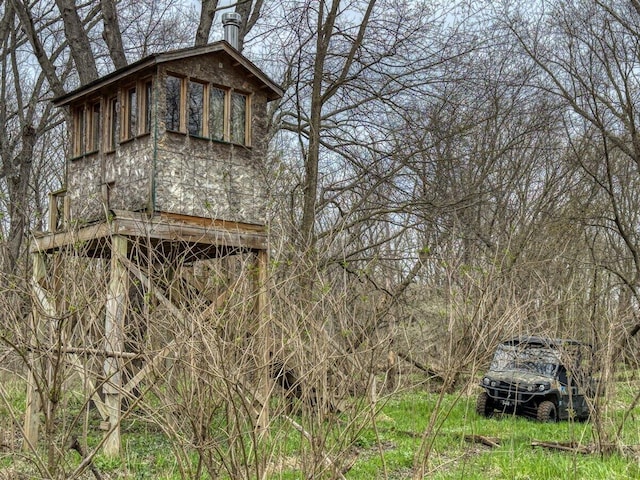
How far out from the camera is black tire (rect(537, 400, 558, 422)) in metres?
14.0

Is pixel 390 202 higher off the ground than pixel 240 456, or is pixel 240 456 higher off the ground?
pixel 390 202

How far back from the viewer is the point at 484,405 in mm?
14633

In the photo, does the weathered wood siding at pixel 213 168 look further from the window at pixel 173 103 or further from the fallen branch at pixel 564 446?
the fallen branch at pixel 564 446

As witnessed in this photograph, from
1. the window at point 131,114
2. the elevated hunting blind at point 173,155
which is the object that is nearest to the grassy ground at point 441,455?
the elevated hunting blind at point 173,155

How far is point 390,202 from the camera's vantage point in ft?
50.4

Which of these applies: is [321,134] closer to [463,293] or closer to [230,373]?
[463,293]

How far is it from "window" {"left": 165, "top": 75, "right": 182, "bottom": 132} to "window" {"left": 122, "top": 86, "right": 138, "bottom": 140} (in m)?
0.61

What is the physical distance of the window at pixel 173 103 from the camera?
1169 cm

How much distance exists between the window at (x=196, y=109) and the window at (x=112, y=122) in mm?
1332

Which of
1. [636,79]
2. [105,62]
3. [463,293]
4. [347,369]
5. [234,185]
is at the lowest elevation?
[347,369]

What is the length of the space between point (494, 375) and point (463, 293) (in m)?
8.12

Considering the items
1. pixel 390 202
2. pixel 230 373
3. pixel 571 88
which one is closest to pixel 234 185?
pixel 390 202

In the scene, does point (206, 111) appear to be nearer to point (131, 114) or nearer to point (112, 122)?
point (131, 114)

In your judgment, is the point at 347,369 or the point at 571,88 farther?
the point at 571,88
